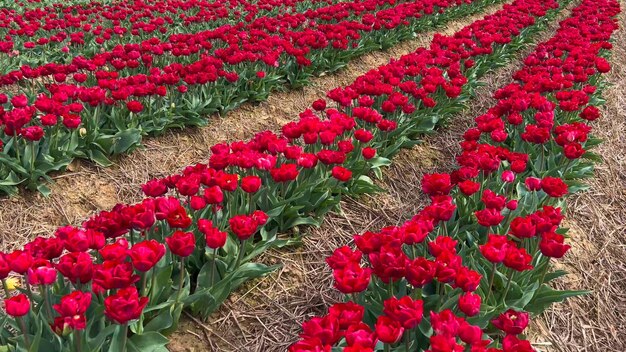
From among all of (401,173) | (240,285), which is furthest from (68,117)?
(401,173)

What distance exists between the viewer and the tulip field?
217 cm

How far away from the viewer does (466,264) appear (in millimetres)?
2873

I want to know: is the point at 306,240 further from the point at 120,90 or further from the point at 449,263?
the point at 120,90

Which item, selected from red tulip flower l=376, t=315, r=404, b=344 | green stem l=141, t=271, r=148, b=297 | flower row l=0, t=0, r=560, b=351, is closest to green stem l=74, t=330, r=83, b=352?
flower row l=0, t=0, r=560, b=351

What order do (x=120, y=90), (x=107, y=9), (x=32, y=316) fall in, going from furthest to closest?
(x=107, y=9)
(x=120, y=90)
(x=32, y=316)

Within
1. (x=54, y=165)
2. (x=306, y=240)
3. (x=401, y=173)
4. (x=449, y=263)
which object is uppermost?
(x=449, y=263)

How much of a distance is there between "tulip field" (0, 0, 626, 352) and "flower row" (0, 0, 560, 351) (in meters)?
0.01

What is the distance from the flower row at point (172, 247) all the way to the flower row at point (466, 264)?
2.13ft

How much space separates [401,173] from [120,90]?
9.12 feet

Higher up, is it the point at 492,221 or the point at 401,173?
the point at 492,221

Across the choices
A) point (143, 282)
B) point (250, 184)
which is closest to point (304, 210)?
point (250, 184)

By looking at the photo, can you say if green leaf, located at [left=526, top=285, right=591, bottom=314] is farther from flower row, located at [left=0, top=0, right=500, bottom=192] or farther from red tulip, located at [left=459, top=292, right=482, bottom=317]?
flower row, located at [left=0, top=0, right=500, bottom=192]

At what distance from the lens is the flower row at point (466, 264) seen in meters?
1.89

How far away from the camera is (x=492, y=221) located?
273 centimetres
